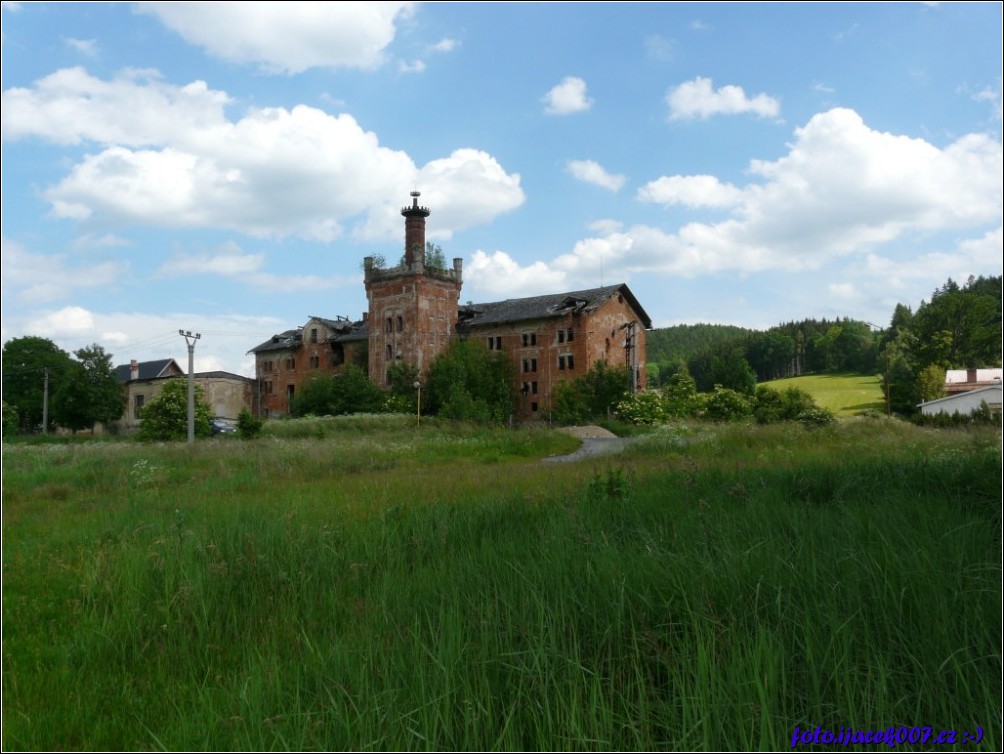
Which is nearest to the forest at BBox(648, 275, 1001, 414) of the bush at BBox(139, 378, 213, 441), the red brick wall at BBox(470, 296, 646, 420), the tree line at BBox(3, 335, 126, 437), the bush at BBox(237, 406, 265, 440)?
the red brick wall at BBox(470, 296, 646, 420)

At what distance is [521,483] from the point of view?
10516mm

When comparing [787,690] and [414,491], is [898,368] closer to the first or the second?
[414,491]

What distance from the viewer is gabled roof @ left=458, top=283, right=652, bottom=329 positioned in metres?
51.4

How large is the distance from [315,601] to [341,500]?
4976 millimetres

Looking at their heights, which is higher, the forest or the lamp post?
the forest

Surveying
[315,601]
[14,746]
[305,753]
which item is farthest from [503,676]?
[14,746]

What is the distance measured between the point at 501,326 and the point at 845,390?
33.4 metres

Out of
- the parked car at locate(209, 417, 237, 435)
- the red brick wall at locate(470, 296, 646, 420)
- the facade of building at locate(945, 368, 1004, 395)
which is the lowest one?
the parked car at locate(209, 417, 237, 435)

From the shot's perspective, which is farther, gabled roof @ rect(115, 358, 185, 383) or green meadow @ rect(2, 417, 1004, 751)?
gabled roof @ rect(115, 358, 185, 383)

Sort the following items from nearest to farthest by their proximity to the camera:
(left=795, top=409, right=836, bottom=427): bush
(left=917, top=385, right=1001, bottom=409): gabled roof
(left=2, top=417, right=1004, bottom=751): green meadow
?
(left=2, top=417, right=1004, bottom=751): green meadow
(left=795, top=409, right=836, bottom=427): bush
(left=917, top=385, right=1001, bottom=409): gabled roof

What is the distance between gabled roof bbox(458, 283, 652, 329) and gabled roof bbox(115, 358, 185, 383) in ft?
77.3

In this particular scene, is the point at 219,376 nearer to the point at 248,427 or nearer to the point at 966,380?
the point at 248,427

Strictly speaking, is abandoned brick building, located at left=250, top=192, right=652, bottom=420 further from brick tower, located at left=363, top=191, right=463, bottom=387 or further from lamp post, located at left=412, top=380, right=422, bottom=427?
lamp post, located at left=412, top=380, right=422, bottom=427

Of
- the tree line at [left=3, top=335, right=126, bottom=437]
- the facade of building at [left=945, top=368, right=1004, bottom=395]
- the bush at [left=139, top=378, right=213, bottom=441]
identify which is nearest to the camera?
the bush at [left=139, top=378, right=213, bottom=441]
